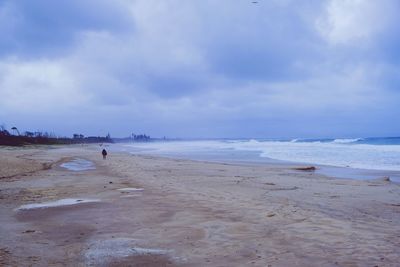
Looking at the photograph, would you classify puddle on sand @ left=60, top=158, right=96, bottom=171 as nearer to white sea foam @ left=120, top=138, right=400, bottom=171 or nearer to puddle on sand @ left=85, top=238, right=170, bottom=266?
white sea foam @ left=120, top=138, right=400, bottom=171

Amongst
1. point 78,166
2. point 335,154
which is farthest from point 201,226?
point 335,154

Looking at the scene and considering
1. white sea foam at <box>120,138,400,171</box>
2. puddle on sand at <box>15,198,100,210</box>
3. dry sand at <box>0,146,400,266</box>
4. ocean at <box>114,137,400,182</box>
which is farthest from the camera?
white sea foam at <box>120,138,400,171</box>

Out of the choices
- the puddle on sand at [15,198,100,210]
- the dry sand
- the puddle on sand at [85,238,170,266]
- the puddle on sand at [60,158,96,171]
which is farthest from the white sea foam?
the puddle on sand at [85,238,170,266]

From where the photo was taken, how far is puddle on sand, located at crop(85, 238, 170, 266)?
19.9ft

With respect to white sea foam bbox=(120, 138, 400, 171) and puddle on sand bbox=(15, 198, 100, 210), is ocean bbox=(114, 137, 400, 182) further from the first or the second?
puddle on sand bbox=(15, 198, 100, 210)

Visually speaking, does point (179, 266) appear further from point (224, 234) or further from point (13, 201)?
point (13, 201)

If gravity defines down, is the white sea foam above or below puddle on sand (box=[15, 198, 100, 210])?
above

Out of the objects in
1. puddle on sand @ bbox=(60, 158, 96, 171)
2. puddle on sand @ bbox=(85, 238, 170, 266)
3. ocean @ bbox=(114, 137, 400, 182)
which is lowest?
puddle on sand @ bbox=(85, 238, 170, 266)

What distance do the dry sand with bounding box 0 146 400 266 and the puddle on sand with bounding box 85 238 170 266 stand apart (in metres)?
0.02

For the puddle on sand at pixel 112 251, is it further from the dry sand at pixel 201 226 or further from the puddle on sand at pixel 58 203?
the puddle on sand at pixel 58 203

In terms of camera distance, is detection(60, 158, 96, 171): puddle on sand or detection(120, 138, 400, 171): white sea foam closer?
detection(60, 158, 96, 171): puddle on sand

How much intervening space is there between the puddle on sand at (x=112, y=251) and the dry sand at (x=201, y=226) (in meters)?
0.02

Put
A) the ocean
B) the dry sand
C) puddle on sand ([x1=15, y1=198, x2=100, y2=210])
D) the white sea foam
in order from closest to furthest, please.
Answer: the dry sand < puddle on sand ([x1=15, y1=198, x2=100, y2=210]) < the ocean < the white sea foam

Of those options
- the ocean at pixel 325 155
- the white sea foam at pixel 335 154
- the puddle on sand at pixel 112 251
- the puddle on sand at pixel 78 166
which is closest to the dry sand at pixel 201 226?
the puddle on sand at pixel 112 251
